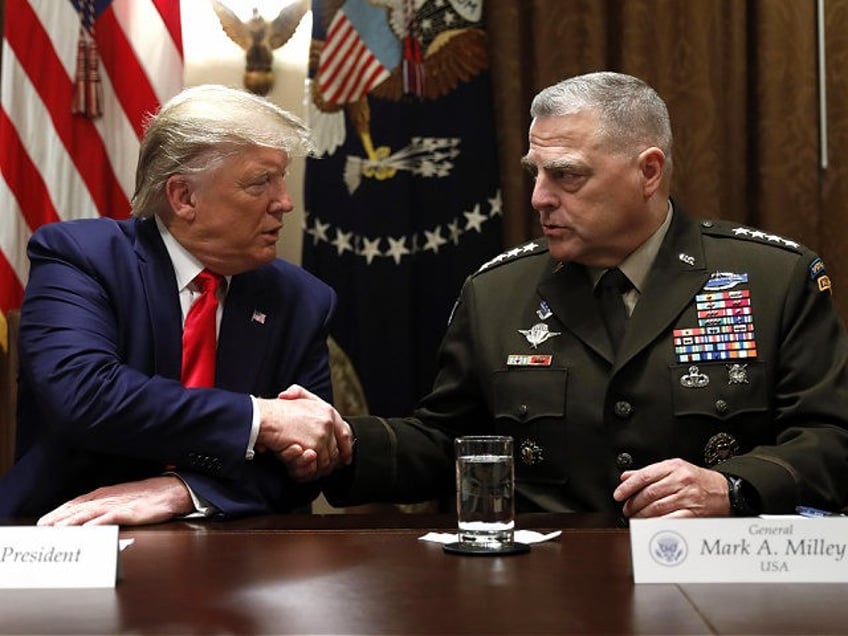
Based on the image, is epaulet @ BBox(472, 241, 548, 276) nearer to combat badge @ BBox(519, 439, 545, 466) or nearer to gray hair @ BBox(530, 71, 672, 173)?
gray hair @ BBox(530, 71, 672, 173)

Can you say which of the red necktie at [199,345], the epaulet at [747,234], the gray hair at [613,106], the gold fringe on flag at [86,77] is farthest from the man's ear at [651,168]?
the gold fringe on flag at [86,77]

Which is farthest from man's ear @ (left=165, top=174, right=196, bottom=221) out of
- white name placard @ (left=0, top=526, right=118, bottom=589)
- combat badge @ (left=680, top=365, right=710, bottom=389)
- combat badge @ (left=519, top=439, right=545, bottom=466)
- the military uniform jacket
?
white name placard @ (left=0, top=526, right=118, bottom=589)

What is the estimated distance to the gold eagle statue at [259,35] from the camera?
4.08 m

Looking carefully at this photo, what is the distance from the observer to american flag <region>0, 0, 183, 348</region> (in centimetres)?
376

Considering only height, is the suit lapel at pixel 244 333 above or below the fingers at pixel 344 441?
above

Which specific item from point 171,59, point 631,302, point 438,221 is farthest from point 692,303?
point 171,59

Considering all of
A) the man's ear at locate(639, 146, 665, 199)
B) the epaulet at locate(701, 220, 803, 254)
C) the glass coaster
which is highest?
the man's ear at locate(639, 146, 665, 199)

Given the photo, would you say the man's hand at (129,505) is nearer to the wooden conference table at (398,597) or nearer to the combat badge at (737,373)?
the wooden conference table at (398,597)

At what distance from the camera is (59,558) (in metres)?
1.62

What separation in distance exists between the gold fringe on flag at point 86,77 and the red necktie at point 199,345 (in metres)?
1.36

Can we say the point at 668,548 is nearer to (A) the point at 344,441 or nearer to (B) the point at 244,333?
(A) the point at 344,441

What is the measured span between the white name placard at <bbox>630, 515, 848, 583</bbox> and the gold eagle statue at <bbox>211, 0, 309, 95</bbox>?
2816 mm

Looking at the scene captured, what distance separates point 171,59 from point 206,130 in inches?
51.7

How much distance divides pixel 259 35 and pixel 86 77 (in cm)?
58
